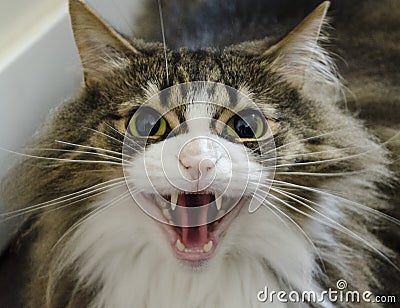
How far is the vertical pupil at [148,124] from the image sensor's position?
31.0 inches

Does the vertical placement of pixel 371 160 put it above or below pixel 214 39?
below

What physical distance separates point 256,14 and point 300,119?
21 centimetres

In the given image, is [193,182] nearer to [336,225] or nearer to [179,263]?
[179,263]

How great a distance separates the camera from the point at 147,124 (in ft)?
2.60

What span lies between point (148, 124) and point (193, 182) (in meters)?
0.11

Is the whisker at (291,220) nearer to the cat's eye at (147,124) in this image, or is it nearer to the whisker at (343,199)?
the whisker at (343,199)

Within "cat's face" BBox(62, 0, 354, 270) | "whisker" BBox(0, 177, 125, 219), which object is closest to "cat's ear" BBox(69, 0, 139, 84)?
"cat's face" BBox(62, 0, 354, 270)

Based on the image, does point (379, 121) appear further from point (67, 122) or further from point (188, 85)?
point (67, 122)

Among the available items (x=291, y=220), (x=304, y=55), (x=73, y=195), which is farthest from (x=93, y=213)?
(x=304, y=55)

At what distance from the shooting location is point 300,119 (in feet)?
2.70

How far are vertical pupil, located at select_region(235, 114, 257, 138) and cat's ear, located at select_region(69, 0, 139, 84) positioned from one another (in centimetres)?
18

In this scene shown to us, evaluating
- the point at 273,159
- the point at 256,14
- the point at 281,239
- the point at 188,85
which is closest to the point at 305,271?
the point at 281,239

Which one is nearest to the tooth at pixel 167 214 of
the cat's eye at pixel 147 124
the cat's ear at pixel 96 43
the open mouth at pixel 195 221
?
the open mouth at pixel 195 221

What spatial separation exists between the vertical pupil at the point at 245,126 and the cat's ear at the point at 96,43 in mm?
175
